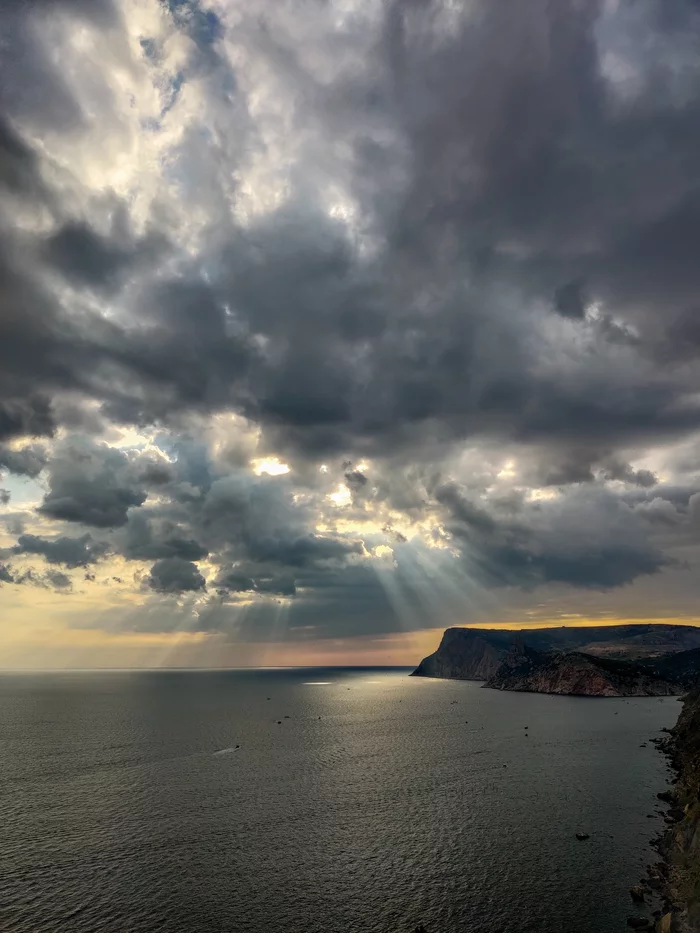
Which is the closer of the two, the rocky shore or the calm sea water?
the rocky shore

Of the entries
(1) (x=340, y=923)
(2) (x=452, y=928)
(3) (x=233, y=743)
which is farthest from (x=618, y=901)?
(3) (x=233, y=743)

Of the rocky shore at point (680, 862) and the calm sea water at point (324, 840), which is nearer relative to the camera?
the rocky shore at point (680, 862)

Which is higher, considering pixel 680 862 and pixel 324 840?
pixel 680 862

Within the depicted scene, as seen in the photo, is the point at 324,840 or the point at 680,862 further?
the point at 324,840
